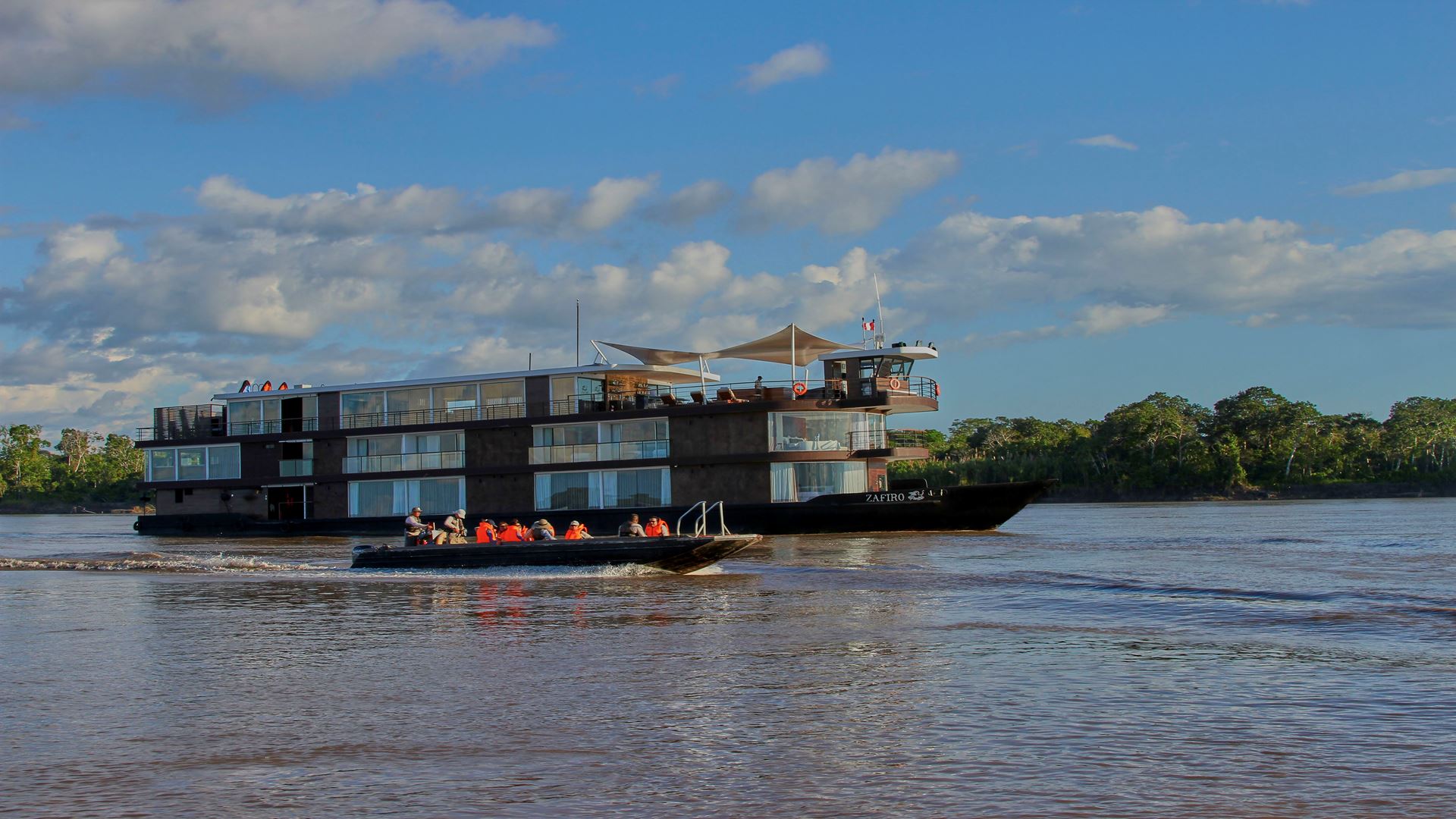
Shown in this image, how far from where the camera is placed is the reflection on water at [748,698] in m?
8.36

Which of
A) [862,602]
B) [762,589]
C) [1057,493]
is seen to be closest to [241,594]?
[762,589]

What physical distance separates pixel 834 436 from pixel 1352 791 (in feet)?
106

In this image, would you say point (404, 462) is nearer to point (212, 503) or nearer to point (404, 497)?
point (404, 497)

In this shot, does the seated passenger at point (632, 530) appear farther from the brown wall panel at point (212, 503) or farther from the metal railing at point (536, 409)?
the brown wall panel at point (212, 503)

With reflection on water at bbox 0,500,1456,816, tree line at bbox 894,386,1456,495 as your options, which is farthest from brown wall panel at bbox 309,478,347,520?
tree line at bbox 894,386,1456,495

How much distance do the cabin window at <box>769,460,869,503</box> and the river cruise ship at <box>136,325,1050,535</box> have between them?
→ 5cm

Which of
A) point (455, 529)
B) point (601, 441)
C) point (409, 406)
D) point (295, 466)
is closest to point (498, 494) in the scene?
point (601, 441)

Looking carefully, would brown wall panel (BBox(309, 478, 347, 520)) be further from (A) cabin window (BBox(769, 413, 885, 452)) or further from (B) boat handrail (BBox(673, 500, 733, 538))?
(A) cabin window (BBox(769, 413, 885, 452))

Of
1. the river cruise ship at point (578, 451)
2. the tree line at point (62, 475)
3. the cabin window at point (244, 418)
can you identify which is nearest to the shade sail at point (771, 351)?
the river cruise ship at point (578, 451)

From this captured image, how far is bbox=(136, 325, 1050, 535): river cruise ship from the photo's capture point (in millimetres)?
39562

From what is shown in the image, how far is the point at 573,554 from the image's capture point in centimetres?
2675

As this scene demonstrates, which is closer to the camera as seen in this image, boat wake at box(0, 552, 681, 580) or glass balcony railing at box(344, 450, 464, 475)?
boat wake at box(0, 552, 681, 580)

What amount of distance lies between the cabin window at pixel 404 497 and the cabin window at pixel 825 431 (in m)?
12.1

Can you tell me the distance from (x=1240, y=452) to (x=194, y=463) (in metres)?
72.1
